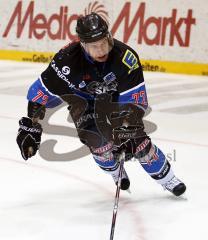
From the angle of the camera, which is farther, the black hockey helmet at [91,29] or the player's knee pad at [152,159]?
the player's knee pad at [152,159]

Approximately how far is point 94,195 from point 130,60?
0.93 meters

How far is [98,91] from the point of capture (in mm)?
3170

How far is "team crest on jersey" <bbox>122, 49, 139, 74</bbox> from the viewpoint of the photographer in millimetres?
3088

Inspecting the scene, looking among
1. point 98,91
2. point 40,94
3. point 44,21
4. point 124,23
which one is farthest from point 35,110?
point 44,21

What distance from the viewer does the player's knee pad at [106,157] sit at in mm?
3338

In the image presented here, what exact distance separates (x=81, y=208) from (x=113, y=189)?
0.40 metres

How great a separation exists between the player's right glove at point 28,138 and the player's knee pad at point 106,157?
1.33 ft

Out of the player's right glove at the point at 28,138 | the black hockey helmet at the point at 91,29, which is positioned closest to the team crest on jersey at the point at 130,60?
the black hockey helmet at the point at 91,29

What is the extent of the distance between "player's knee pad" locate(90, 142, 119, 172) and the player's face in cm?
59

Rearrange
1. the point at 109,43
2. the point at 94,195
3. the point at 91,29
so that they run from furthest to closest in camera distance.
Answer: the point at 94,195 < the point at 109,43 < the point at 91,29

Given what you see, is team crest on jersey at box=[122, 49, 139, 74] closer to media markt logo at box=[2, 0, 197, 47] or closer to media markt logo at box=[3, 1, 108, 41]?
media markt logo at box=[2, 0, 197, 47]

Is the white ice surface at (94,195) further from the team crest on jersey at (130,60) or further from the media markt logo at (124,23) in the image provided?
the media markt logo at (124,23)

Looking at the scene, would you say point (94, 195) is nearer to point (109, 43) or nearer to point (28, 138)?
point (28, 138)

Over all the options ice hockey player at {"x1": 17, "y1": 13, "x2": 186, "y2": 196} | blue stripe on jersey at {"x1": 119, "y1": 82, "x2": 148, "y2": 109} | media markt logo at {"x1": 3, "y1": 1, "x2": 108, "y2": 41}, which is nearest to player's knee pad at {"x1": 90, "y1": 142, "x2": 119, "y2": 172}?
ice hockey player at {"x1": 17, "y1": 13, "x2": 186, "y2": 196}
